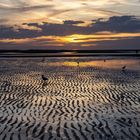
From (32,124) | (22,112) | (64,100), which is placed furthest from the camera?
(64,100)

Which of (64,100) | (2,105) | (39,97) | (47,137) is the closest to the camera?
(47,137)

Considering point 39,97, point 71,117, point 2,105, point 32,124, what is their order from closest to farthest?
point 32,124, point 71,117, point 2,105, point 39,97

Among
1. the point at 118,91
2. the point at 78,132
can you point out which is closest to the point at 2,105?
the point at 78,132

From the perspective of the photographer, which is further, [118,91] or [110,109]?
[118,91]

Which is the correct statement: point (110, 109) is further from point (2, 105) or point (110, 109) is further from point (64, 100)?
point (2, 105)

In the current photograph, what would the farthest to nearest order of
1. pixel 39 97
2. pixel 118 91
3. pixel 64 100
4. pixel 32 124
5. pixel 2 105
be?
pixel 118 91 → pixel 39 97 → pixel 64 100 → pixel 2 105 → pixel 32 124

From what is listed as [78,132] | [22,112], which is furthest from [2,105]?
[78,132]

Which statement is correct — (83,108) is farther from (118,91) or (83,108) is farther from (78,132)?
(118,91)

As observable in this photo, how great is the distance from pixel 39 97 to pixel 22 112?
4936mm

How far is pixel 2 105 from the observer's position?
64.0 ft

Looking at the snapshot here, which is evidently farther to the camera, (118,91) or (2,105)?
(118,91)

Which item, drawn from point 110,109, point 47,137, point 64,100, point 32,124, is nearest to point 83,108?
point 110,109

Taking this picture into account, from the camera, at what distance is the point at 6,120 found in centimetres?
1573

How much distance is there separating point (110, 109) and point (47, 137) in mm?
6092
